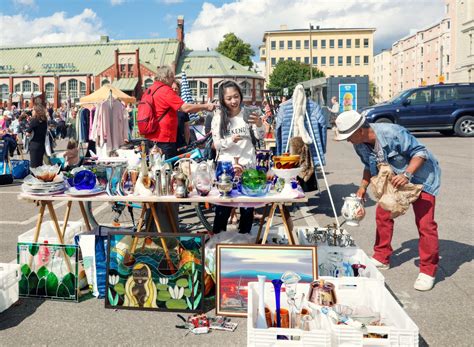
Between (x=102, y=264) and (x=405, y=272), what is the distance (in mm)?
2948

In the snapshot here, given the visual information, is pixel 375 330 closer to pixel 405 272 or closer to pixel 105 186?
pixel 405 272

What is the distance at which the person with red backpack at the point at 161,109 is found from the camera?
5195mm

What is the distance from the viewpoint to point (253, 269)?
3.88 metres

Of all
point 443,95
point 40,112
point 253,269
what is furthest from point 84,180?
point 443,95

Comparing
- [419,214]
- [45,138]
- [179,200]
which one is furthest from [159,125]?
[45,138]

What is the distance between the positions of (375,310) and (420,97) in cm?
1722

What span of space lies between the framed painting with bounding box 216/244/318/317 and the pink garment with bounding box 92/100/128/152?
7589mm

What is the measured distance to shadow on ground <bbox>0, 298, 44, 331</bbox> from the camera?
3754 mm

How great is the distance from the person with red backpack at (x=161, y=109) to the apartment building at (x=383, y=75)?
363ft

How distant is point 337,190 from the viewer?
9.31 metres

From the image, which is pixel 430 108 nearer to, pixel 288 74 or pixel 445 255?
pixel 445 255

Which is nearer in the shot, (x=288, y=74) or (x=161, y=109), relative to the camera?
(x=161, y=109)

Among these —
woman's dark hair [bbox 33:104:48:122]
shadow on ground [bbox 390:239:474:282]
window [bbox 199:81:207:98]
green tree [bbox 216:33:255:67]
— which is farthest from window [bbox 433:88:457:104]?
green tree [bbox 216:33:255:67]

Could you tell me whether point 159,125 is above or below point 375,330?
above
